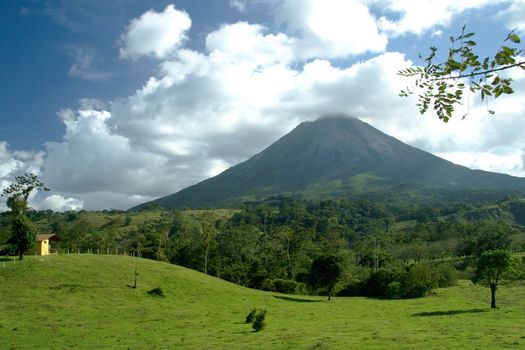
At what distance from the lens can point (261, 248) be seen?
4555 inches

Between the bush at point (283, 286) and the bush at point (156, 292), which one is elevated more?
the bush at point (156, 292)

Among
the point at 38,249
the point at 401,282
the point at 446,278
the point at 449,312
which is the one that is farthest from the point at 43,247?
the point at 446,278

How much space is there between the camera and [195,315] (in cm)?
4931

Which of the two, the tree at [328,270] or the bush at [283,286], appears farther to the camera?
the bush at [283,286]

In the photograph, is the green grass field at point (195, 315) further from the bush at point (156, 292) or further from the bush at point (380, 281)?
the bush at point (380, 281)

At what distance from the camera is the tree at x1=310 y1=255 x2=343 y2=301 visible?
72.3 meters

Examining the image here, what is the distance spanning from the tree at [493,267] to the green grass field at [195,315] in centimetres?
308

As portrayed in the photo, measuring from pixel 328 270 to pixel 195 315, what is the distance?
30.1 meters

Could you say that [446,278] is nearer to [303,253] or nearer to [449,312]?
[303,253]

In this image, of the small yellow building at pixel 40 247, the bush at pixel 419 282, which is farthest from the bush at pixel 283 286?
the small yellow building at pixel 40 247

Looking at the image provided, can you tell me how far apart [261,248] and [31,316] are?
248 feet

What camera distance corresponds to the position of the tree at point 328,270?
237 ft

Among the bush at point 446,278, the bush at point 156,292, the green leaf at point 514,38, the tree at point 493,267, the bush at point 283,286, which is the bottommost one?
the bush at point 283,286

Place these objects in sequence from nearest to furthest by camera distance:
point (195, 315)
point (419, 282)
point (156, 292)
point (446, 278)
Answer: point (195, 315), point (156, 292), point (419, 282), point (446, 278)
